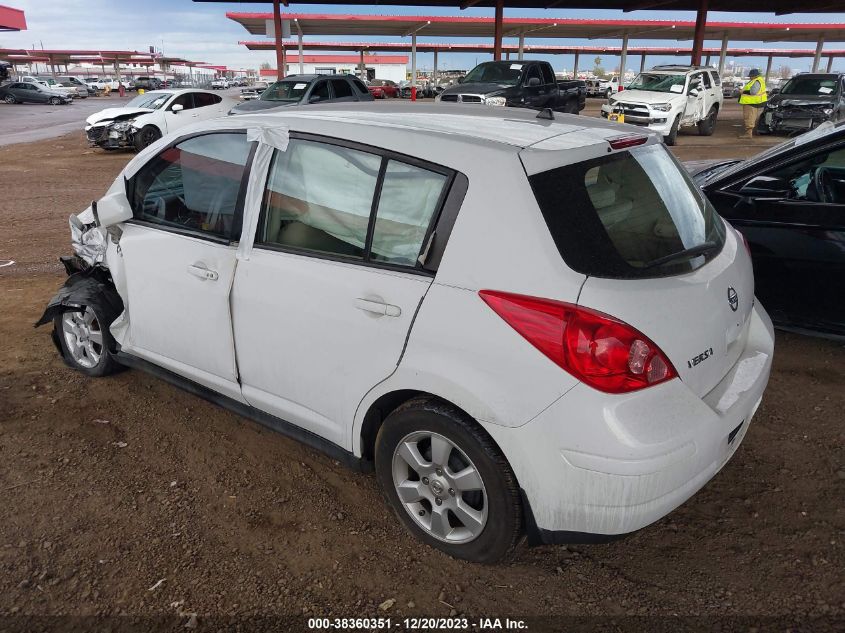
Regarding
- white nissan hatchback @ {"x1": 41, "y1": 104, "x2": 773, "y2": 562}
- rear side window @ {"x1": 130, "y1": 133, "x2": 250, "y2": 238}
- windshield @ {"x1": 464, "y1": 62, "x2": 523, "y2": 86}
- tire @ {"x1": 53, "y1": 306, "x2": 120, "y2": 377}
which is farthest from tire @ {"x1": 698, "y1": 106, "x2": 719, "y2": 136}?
tire @ {"x1": 53, "y1": 306, "x2": 120, "y2": 377}

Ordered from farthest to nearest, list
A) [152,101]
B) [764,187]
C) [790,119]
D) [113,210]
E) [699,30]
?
1. [699,30]
2. [790,119]
3. [152,101]
4. [764,187]
5. [113,210]

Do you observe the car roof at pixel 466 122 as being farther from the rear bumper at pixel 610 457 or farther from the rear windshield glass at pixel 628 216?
the rear bumper at pixel 610 457

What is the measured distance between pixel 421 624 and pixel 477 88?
16477mm

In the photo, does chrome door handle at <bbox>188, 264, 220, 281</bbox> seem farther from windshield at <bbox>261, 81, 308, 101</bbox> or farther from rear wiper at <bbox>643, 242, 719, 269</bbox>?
windshield at <bbox>261, 81, 308, 101</bbox>

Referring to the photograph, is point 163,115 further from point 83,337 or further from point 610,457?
point 610,457

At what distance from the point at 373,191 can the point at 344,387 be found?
797mm

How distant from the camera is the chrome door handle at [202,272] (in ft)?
9.80

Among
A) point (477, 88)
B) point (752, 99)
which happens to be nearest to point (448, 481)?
point (477, 88)

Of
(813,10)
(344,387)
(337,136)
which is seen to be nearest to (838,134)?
(337,136)

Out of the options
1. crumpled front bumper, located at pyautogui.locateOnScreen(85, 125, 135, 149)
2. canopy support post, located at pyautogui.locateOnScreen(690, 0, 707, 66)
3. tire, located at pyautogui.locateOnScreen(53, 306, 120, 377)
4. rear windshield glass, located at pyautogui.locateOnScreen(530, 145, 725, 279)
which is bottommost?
tire, located at pyautogui.locateOnScreen(53, 306, 120, 377)

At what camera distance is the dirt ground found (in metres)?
2.39

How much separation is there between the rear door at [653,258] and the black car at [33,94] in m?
48.7

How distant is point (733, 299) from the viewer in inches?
101

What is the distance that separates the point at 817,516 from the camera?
2.85m
